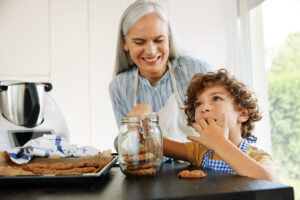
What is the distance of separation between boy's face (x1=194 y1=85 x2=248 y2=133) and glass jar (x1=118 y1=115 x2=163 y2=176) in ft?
1.32

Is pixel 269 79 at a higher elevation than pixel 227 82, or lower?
higher

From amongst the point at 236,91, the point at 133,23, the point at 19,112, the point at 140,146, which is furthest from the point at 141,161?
the point at 133,23

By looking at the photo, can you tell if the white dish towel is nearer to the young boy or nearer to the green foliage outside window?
the young boy

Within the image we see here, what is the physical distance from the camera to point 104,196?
0.45 meters

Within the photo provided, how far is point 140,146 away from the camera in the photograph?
58cm

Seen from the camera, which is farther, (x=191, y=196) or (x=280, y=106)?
(x=280, y=106)

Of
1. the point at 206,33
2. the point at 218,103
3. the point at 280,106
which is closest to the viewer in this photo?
the point at 218,103

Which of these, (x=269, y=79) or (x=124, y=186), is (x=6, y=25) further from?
(x=124, y=186)

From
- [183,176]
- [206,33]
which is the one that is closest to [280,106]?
[206,33]

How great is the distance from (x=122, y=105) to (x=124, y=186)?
43.0 inches

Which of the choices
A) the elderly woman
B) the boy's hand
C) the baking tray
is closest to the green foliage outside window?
the elderly woman

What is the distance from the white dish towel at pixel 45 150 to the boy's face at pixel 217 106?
38cm

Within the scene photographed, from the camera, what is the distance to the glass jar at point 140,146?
1.90ft

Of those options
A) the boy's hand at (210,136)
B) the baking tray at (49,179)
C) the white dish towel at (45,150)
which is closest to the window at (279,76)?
the boy's hand at (210,136)
